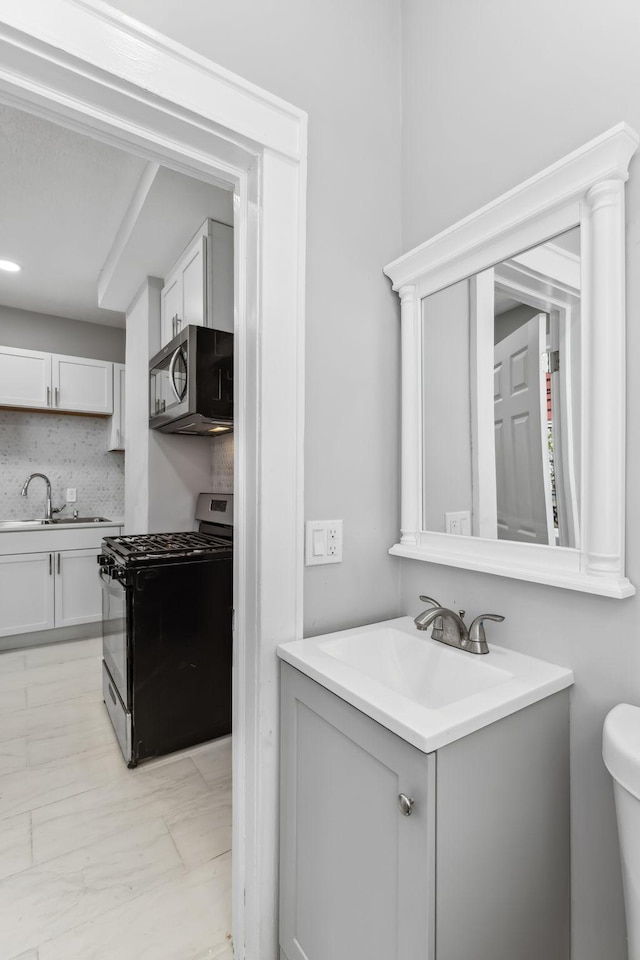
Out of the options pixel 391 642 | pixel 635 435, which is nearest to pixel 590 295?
pixel 635 435

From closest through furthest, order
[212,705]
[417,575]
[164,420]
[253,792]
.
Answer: [253,792] < [417,575] < [212,705] < [164,420]

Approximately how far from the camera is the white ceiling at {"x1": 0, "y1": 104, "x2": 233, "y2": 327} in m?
2.15

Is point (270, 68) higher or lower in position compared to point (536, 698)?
higher

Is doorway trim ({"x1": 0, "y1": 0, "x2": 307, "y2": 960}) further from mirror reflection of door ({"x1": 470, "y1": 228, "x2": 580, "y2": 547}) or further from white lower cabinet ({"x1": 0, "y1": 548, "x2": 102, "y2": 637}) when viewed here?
white lower cabinet ({"x1": 0, "y1": 548, "x2": 102, "y2": 637})

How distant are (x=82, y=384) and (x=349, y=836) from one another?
13.1 feet

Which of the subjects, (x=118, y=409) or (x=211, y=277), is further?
(x=118, y=409)

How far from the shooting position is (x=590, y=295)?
943 mm

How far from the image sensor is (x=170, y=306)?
9.89 feet

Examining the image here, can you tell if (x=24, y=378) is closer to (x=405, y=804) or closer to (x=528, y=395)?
(x=528, y=395)

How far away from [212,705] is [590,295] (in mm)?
2228

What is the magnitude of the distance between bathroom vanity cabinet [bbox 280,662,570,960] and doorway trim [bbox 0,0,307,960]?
0.12 meters

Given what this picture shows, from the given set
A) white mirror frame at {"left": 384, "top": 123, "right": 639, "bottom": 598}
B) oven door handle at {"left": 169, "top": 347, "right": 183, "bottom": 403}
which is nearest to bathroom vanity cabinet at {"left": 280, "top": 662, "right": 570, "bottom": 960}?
white mirror frame at {"left": 384, "top": 123, "right": 639, "bottom": 598}

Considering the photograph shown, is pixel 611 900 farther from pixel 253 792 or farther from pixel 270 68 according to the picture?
pixel 270 68

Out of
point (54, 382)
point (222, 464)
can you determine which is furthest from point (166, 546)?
point (54, 382)
